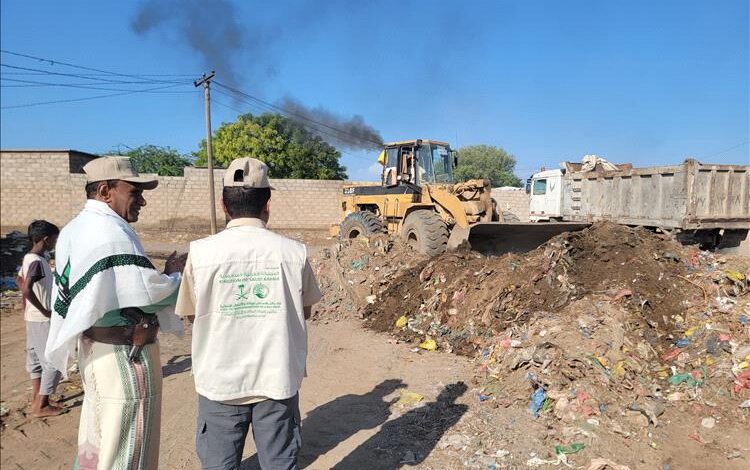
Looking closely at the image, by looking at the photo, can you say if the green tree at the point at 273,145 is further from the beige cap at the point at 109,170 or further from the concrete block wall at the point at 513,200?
the beige cap at the point at 109,170

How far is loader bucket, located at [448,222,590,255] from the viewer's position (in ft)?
26.4

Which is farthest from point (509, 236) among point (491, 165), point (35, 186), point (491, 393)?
point (491, 165)

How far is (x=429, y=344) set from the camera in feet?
19.2

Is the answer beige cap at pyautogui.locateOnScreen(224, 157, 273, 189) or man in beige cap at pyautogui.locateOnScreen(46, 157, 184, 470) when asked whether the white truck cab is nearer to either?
beige cap at pyautogui.locateOnScreen(224, 157, 273, 189)

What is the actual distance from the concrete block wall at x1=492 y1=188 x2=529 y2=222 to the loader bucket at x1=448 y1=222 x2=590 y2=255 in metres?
16.1

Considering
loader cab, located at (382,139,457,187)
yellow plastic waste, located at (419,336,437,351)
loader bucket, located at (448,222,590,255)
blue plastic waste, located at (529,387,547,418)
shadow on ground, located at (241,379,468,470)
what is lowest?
shadow on ground, located at (241,379,468,470)

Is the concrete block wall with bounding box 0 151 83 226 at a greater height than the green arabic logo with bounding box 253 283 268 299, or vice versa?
the concrete block wall with bounding box 0 151 83 226

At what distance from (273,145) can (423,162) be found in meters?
20.8

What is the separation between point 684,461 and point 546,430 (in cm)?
94

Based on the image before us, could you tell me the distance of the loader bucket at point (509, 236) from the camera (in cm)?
805

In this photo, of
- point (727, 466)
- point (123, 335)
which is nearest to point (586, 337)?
point (727, 466)

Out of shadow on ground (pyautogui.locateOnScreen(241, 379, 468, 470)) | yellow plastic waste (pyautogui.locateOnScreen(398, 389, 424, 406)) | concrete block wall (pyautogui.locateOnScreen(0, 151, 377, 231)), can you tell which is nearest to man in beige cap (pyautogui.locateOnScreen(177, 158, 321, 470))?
shadow on ground (pyautogui.locateOnScreen(241, 379, 468, 470))

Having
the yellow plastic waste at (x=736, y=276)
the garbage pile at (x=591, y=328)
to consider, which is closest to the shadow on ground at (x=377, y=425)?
the garbage pile at (x=591, y=328)

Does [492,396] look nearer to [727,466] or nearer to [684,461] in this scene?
[684,461]
